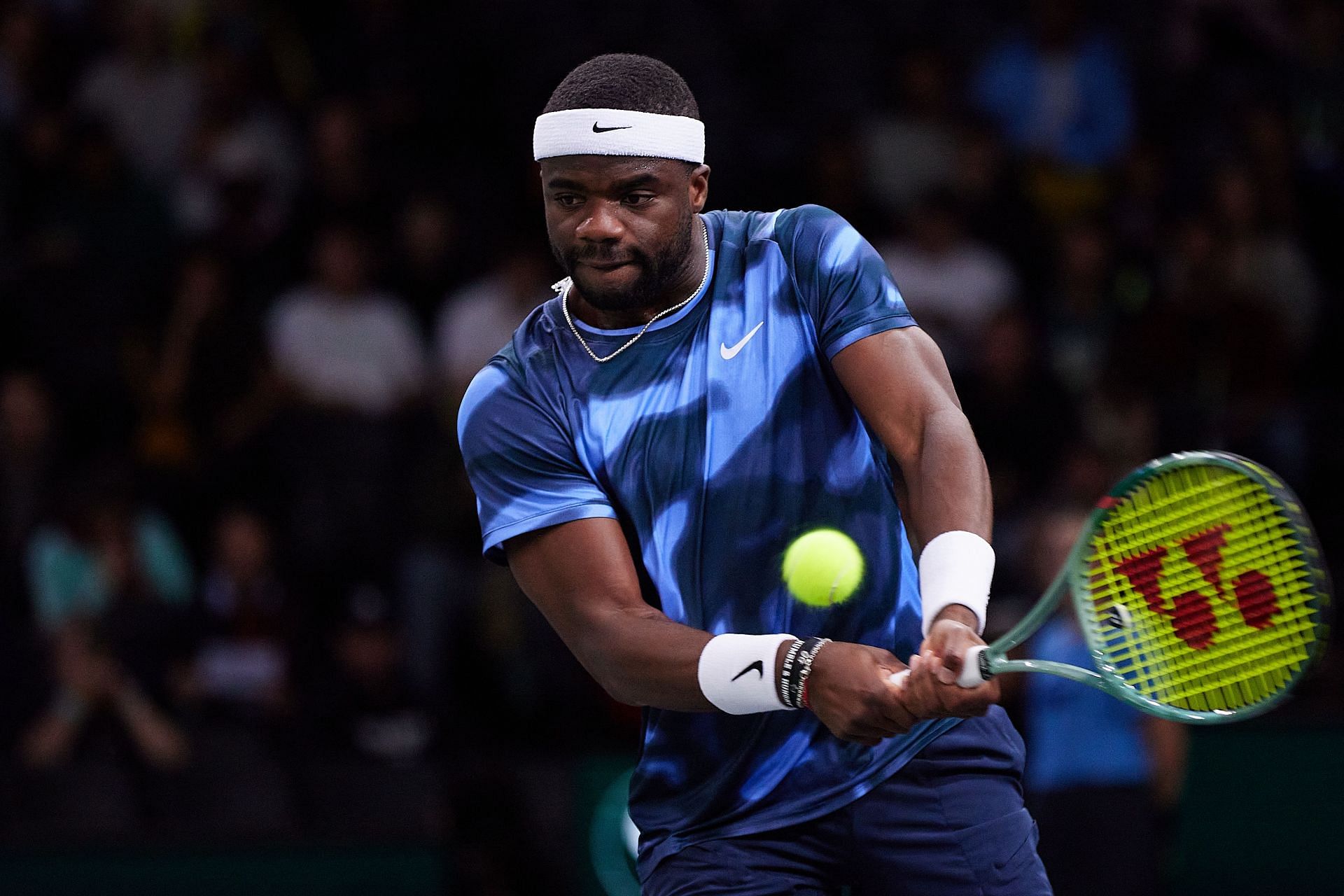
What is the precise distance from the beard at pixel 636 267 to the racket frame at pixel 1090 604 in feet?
3.18

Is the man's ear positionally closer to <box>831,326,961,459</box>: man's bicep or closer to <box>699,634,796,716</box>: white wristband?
<box>831,326,961,459</box>: man's bicep

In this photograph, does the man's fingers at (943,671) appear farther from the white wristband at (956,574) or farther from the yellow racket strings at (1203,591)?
the yellow racket strings at (1203,591)

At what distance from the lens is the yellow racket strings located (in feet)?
10.3

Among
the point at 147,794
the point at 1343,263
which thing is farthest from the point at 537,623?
the point at 1343,263

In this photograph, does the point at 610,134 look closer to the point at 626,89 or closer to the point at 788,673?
the point at 626,89

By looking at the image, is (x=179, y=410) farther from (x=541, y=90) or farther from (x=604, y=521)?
(x=604, y=521)

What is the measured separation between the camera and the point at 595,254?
141 inches

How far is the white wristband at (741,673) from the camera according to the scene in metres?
3.35

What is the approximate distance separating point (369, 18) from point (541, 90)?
1102 millimetres

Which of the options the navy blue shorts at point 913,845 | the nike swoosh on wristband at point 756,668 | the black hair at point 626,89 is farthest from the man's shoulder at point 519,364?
the navy blue shorts at point 913,845

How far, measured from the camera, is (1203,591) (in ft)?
10.8

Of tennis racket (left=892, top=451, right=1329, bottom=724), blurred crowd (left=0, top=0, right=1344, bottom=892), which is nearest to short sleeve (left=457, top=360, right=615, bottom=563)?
tennis racket (left=892, top=451, right=1329, bottom=724)

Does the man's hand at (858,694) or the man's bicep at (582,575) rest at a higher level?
the man's bicep at (582,575)

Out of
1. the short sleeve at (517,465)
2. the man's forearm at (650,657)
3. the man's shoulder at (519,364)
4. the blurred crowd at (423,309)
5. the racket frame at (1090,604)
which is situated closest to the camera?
the racket frame at (1090,604)
